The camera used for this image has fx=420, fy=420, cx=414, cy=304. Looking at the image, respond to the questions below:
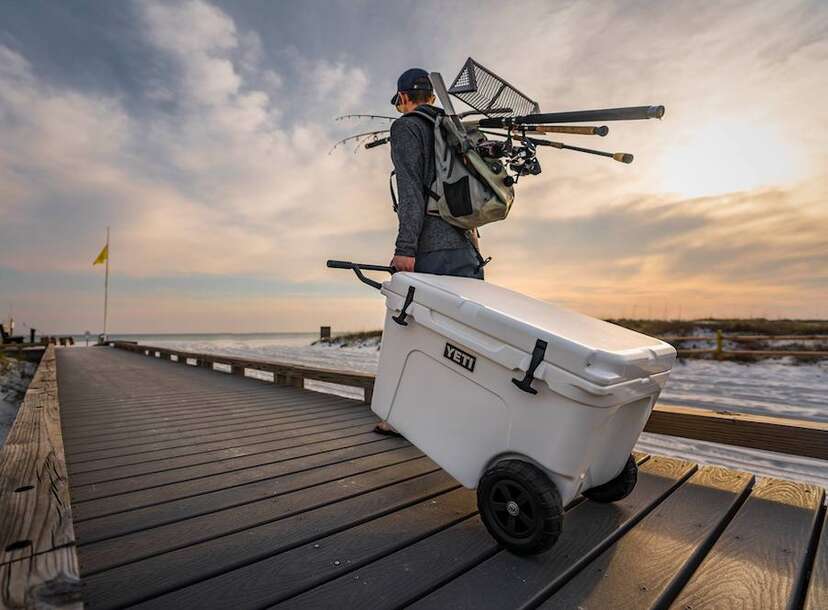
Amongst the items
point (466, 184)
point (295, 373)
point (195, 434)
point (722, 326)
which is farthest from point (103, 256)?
point (722, 326)

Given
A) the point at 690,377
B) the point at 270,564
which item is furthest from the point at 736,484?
the point at 690,377

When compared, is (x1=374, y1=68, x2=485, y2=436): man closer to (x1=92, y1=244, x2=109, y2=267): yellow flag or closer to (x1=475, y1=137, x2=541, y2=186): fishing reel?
(x1=475, y1=137, x2=541, y2=186): fishing reel

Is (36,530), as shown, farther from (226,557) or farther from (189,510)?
(189,510)

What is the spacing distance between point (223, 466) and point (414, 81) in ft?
7.03

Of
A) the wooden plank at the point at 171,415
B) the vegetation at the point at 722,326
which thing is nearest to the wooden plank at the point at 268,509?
the wooden plank at the point at 171,415

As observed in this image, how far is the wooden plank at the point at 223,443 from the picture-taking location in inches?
79.2

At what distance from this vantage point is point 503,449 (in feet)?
4.07

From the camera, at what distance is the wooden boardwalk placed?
1.04 meters

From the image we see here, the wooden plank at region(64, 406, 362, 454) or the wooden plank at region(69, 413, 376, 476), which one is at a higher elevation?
the wooden plank at region(69, 413, 376, 476)

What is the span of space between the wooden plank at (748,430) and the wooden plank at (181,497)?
5.06 feet

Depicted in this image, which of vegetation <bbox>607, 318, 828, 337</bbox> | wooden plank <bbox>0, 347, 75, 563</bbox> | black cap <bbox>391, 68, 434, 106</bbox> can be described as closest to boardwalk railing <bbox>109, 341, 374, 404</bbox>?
wooden plank <bbox>0, 347, 75, 563</bbox>

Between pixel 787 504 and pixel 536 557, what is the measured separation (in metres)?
1.08

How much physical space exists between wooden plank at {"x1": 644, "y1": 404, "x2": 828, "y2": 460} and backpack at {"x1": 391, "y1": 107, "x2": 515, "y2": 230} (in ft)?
3.99

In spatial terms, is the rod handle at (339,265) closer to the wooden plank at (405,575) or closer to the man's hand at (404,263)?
the man's hand at (404,263)
